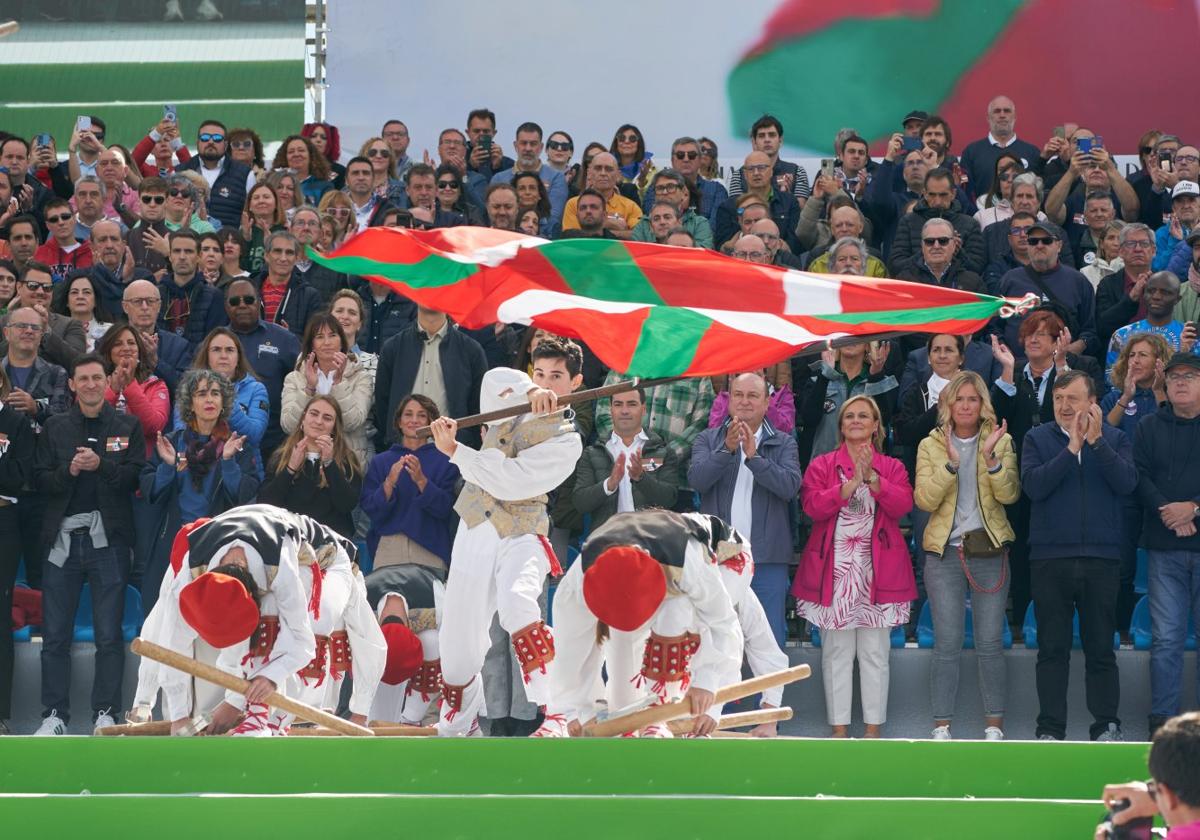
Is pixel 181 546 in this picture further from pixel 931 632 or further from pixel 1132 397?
A: pixel 1132 397

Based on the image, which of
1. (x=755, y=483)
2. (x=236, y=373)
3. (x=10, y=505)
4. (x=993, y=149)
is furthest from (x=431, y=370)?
(x=993, y=149)

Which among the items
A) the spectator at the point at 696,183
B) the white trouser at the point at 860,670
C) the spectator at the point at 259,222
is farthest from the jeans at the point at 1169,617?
the spectator at the point at 259,222

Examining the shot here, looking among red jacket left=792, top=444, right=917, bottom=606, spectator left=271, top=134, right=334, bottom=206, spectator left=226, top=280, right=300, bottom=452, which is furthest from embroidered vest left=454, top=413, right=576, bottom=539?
spectator left=271, top=134, right=334, bottom=206

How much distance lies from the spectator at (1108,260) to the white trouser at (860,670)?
350cm

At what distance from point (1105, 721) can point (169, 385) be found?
600cm

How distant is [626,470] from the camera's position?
11133 millimetres

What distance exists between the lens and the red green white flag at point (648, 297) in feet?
29.1

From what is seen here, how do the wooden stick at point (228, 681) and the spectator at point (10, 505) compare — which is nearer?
the wooden stick at point (228, 681)

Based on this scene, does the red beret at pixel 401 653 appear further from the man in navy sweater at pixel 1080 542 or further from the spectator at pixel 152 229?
the spectator at pixel 152 229

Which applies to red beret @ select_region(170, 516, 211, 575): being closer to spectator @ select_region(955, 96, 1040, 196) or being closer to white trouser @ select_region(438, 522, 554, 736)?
white trouser @ select_region(438, 522, 554, 736)

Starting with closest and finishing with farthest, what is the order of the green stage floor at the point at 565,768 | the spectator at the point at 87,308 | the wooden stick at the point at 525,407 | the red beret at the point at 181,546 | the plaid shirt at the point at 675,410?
the green stage floor at the point at 565,768 → the wooden stick at the point at 525,407 → the red beret at the point at 181,546 → the plaid shirt at the point at 675,410 → the spectator at the point at 87,308

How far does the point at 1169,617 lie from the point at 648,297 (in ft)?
11.8

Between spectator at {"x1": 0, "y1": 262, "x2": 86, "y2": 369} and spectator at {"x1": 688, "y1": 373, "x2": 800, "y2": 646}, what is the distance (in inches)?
162

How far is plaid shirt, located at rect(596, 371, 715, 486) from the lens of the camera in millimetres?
11609
